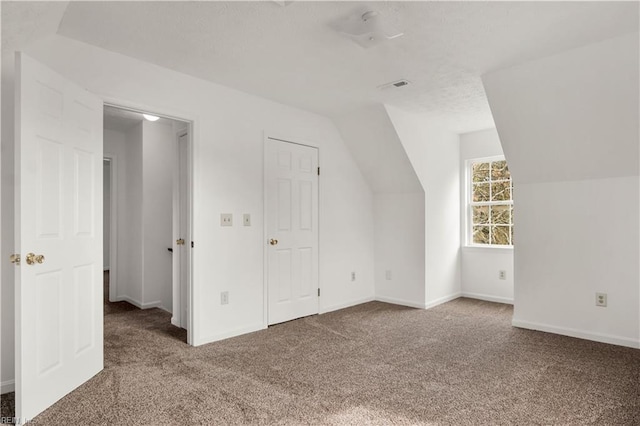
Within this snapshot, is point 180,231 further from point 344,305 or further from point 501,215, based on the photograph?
point 501,215

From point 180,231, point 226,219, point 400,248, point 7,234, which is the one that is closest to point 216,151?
point 226,219

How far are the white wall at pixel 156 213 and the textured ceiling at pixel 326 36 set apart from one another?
1.89m

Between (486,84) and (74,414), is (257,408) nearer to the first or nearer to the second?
(74,414)

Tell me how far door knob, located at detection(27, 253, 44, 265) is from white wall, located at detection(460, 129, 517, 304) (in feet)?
16.0

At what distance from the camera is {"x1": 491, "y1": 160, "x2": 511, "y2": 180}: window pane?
16.9 ft

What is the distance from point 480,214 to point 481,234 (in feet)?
0.92

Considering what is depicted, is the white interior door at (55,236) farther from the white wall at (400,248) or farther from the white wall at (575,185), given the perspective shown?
the white wall at (400,248)

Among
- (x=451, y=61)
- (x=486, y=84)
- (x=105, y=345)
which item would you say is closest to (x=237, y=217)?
(x=105, y=345)

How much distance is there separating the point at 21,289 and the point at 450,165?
481cm

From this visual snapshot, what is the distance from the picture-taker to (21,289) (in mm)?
2082

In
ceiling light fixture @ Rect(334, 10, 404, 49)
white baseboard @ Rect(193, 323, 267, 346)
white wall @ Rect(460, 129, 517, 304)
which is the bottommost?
white baseboard @ Rect(193, 323, 267, 346)

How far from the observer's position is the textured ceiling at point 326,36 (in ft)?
7.35

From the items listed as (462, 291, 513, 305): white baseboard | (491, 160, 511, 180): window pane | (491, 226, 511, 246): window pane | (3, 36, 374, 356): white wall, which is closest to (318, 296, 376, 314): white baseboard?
(3, 36, 374, 356): white wall

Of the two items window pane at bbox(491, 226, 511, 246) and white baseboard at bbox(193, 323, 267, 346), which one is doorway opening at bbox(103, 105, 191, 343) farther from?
window pane at bbox(491, 226, 511, 246)
